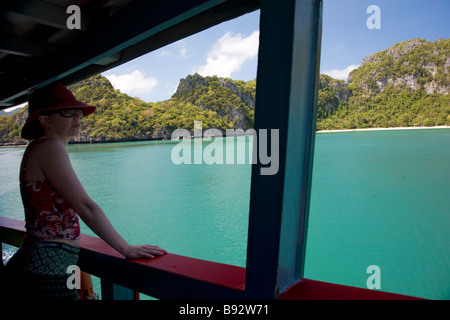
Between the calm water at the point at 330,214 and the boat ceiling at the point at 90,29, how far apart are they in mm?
10465

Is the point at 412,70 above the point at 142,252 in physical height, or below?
above

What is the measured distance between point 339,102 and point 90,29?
131ft

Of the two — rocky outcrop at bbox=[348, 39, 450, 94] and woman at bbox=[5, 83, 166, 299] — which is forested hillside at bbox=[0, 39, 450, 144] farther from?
woman at bbox=[5, 83, 166, 299]

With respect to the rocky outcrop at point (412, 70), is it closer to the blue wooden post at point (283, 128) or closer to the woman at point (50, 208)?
the blue wooden post at point (283, 128)

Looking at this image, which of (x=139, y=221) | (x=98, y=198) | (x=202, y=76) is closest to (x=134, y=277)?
(x=139, y=221)

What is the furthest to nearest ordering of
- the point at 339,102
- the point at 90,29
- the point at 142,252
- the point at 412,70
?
the point at 412,70
the point at 339,102
the point at 90,29
the point at 142,252

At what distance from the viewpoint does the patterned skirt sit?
0.71 m

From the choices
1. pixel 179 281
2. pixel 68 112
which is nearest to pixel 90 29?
pixel 68 112

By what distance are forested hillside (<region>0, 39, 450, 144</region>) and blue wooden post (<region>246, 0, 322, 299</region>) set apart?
33.4 m

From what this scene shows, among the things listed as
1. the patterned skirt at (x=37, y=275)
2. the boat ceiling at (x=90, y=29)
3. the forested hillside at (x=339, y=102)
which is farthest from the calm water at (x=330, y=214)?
the forested hillside at (x=339, y=102)

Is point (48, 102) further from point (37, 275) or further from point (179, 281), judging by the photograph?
point (179, 281)

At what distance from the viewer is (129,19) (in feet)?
3.62

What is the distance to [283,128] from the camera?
0.65 meters

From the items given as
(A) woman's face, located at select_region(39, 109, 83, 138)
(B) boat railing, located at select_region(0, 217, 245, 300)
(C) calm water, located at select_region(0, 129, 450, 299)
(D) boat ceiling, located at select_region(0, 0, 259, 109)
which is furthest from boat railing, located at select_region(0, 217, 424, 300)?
(C) calm water, located at select_region(0, 129, 450, 299)
